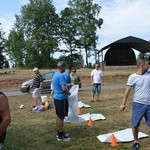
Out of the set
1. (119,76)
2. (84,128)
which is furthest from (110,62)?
(84,128)

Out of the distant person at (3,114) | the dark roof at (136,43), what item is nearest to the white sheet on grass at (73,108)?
the distant person at (3,114)

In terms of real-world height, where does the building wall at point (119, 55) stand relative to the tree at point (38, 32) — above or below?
below

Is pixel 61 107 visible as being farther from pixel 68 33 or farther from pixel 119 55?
pixel 68 33

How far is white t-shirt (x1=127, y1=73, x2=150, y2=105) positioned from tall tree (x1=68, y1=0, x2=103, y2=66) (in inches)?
2440

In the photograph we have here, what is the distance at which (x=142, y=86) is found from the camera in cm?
714

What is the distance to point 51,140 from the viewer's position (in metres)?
8.61

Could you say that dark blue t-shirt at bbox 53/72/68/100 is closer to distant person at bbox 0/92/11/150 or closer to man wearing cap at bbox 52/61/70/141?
man wearing cap at bbox 52/61/70/141

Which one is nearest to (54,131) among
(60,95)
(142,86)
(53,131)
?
(53,131)

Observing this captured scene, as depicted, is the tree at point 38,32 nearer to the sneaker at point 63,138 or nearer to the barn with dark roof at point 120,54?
the barn with dark roof at point 120,54

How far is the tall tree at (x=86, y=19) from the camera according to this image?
69.1 meters

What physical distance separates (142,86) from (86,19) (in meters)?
63.4

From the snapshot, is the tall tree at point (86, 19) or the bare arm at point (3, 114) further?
the tall tree at point (86, 19)

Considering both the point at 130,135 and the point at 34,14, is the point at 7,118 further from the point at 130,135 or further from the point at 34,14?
the point at 34,14

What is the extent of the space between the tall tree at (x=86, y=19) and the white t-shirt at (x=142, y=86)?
6197cm
